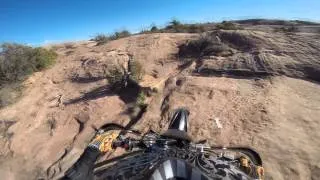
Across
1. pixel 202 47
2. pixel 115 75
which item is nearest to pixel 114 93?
pixel 115 75

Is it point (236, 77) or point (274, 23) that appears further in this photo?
point (274, 23)

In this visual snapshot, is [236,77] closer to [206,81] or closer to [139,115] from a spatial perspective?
[206,81]

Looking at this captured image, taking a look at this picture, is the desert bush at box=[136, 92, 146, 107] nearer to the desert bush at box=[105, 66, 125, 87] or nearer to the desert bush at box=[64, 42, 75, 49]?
the desert bush at box=[105, 66, 125, 87]

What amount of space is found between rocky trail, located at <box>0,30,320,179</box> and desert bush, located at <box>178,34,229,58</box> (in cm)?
34

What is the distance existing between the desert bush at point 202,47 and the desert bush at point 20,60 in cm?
674

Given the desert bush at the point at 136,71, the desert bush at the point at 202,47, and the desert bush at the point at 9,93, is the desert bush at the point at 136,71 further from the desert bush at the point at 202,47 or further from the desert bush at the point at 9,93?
the desert bush at the point at 9,93

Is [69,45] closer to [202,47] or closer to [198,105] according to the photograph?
[202,47]

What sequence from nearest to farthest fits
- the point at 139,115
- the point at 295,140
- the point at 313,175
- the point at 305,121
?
the point at 313,175 < the point at 295,140 < the point at 305,121 < the point at 139,115

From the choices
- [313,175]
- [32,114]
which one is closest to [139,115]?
[32,114]

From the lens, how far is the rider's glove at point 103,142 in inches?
262

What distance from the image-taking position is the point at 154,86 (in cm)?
1360

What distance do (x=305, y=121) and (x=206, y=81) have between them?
149 inches

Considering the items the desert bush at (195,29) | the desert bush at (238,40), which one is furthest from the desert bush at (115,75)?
the desert bush at (195,29)

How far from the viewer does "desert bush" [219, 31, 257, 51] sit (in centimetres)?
1491
